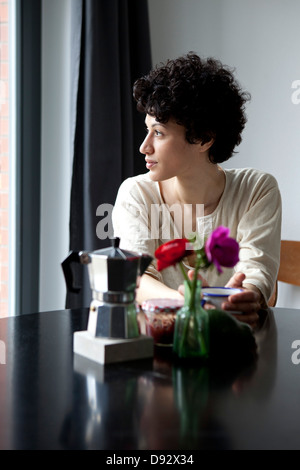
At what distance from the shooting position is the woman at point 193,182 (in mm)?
1811

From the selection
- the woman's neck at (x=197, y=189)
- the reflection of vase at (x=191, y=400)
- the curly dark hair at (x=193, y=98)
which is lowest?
the reflection of vase at (x=191, y=400)

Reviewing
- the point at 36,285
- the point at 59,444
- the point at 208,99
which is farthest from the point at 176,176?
the point at 59,444

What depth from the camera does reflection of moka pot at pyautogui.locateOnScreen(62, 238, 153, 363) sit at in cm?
102

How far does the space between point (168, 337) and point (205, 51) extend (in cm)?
206

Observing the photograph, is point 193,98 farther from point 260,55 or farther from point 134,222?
point 260,55

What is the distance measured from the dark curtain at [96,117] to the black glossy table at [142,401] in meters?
1.44

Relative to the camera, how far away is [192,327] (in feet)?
3.37

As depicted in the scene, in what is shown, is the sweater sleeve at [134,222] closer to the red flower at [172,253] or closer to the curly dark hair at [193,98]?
the curly dark hair at [193,98]

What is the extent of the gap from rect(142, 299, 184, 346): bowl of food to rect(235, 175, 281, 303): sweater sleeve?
0.53 m

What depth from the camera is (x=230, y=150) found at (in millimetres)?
2023

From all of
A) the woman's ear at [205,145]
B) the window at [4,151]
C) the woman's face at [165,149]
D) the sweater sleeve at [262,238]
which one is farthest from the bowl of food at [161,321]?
the window at [4,151]

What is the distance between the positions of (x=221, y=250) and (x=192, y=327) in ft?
0.48

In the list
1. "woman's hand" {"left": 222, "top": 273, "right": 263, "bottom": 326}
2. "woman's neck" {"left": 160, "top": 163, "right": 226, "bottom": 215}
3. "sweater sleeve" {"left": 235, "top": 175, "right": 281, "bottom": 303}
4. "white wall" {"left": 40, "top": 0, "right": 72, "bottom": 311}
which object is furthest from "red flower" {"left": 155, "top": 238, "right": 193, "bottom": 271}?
"white wall" {"left": 40, "top": 0, "right": 72, "bottom": 311}

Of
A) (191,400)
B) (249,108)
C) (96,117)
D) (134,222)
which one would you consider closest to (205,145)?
(134,222)
